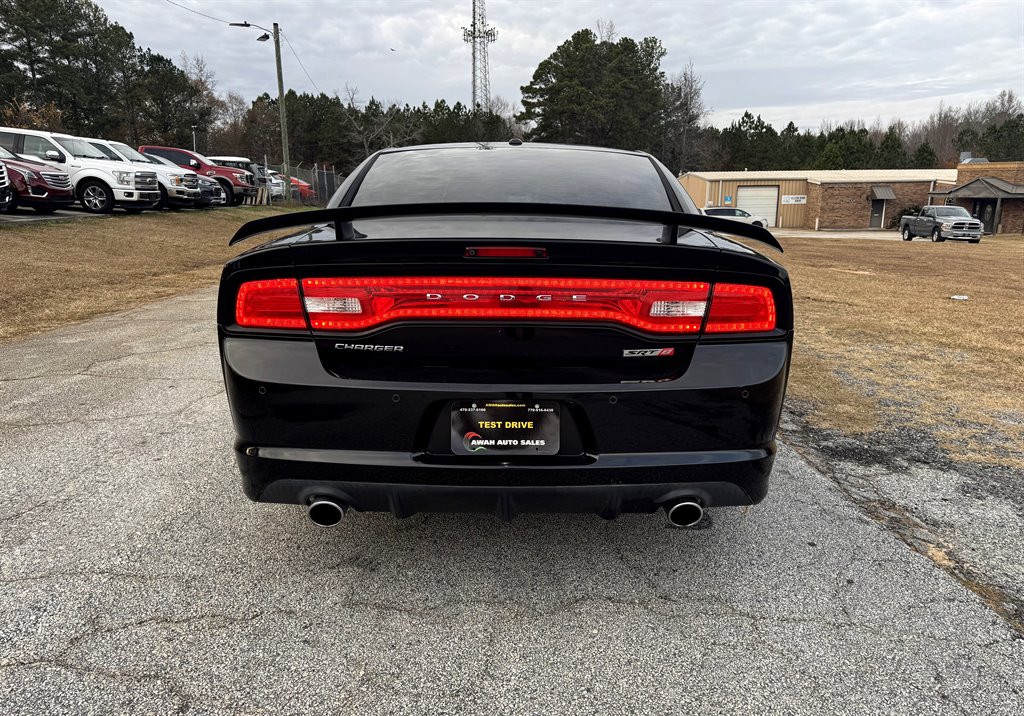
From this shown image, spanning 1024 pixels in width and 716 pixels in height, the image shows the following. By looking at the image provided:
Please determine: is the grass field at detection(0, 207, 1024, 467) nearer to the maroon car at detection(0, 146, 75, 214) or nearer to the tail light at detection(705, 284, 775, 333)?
the maroon car at detection(0, 146, 75, 214)

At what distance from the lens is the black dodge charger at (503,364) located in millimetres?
2076

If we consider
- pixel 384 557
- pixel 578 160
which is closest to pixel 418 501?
pixel 384 557

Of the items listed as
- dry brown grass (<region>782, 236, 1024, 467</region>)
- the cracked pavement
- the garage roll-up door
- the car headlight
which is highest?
the garage roll-up door

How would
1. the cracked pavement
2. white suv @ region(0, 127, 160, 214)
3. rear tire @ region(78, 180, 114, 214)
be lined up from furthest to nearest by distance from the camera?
1. rear tire @ region(78, 180, 114, 214)
2. white suv @ region(0, 127, 160, 214)
3. the cracked pavement

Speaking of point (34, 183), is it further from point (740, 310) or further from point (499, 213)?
point (740, 310)

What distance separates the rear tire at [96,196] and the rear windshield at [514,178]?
53.7 ft

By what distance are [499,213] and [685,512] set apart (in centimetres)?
117

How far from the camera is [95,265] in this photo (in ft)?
37.5

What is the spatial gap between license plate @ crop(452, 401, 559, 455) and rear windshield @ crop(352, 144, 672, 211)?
40.7 inches

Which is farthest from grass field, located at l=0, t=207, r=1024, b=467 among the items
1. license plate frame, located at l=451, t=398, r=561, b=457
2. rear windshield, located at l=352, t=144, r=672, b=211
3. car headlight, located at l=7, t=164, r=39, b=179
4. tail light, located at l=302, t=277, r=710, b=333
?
license plate frame, located at l=451, t=398, r=561, b=457

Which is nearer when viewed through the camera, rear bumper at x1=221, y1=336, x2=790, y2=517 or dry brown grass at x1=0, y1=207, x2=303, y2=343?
rear bumper at x1=221, y1=336, x2=790, y2=517

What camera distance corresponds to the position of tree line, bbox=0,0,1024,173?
48188mm

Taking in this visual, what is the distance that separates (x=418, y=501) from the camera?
2.20 metres

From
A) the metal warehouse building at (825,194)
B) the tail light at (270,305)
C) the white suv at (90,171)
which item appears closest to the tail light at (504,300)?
the tail light at (270,305)
